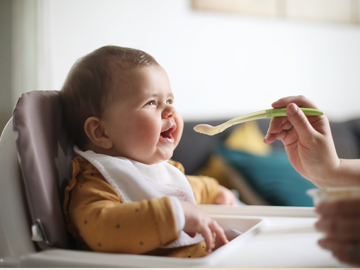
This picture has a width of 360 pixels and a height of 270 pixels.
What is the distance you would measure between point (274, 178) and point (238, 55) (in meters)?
0.87

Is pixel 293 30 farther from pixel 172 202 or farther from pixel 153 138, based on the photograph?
pixel 172 202

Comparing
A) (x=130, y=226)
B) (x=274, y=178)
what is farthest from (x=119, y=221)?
(x=274, y=178)

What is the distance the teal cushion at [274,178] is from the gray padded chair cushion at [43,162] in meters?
1.09

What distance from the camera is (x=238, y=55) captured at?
2.04 metres

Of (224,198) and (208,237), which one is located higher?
(208,237)

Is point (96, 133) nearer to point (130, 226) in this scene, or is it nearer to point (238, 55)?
point (130, 226)

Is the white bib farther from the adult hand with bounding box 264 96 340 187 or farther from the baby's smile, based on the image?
the adult hand with bounding box 264 96 340 187

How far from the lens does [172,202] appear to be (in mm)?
456

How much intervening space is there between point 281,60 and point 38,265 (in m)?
1.95

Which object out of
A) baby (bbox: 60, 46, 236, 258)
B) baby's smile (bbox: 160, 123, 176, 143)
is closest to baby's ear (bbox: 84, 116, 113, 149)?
baby (bbox: 60, 46, 236, 258)

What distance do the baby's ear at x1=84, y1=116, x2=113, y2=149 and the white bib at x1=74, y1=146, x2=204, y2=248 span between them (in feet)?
0.10

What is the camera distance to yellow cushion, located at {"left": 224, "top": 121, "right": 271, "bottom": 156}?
1755 mm

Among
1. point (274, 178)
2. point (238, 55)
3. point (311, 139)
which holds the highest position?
point (238, 55)

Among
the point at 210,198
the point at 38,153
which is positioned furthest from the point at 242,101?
the point at 38,153
